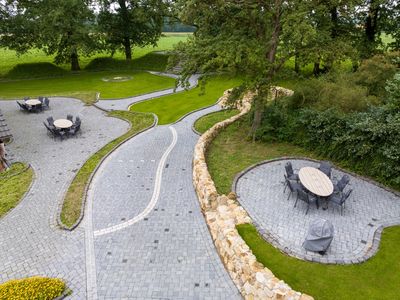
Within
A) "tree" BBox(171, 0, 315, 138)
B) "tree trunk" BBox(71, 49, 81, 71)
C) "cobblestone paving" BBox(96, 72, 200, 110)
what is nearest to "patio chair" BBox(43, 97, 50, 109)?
"cobblestone paving" BBox(96, 72, 200, 110)

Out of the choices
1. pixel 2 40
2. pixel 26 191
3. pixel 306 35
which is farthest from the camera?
pixel 2 40

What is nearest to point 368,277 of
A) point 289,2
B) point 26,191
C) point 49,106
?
point 289,2

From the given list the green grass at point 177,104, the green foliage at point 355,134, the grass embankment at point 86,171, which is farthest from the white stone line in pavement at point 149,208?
the green grass at point 177,104

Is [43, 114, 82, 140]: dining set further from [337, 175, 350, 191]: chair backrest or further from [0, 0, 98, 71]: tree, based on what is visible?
[0, 0, 98, 71]: tree

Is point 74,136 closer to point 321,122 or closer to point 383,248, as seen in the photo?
point 321,122

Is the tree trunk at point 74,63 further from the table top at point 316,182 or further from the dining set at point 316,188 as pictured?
the table top at point 316,182

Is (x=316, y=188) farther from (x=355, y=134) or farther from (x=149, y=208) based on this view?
(x=149, y=208)
